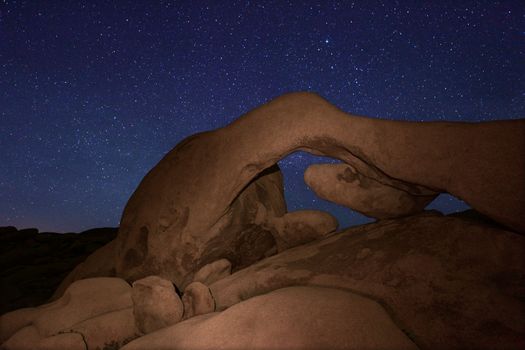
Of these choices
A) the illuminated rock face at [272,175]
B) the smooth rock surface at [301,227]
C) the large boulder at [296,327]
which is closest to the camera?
the large boulder at [296,327]

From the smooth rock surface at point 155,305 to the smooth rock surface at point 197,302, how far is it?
112mm

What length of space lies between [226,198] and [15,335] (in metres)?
3.29

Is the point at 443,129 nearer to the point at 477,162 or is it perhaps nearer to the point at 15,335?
the point at 477,162

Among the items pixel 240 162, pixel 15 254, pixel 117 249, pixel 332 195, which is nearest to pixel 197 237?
pixel 240 162

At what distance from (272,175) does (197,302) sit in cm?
355

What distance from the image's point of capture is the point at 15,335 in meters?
4.42

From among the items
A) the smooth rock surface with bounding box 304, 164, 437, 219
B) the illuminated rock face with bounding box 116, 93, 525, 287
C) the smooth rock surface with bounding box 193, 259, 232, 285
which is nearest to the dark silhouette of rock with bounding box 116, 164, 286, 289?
the illuminated rock face with bounding box 116, 93, 525, 287

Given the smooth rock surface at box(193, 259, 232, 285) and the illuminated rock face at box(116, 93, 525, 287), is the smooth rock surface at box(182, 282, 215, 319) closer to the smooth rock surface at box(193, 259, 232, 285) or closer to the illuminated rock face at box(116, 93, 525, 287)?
the smooth rock surface at box(193, 259, 232, 285)

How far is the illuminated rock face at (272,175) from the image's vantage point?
3.52 m

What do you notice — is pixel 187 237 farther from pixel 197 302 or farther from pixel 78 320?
pixel 78 320

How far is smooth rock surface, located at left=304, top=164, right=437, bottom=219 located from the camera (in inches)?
195

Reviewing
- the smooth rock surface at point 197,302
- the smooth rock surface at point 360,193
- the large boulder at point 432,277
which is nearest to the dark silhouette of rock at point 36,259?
the smooth rock surface at point 197,302

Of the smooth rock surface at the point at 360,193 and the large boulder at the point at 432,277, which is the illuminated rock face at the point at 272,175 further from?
the large boulder at the point at 432,277

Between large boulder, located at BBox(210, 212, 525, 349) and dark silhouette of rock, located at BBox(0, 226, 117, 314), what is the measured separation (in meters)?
7.52
